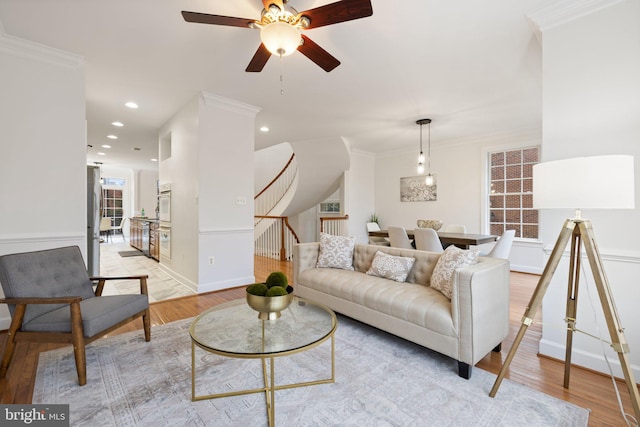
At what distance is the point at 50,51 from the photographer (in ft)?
9.02

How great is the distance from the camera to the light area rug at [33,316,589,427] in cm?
154

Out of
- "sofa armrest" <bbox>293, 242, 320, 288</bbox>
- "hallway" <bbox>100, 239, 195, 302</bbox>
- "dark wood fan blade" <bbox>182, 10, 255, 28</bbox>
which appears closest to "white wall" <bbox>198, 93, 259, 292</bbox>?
"hallway" <bbox>100, 239, 195, 302</bbox>

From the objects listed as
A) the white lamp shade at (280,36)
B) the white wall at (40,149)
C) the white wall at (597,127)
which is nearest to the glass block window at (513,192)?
the white wall at (597,127)

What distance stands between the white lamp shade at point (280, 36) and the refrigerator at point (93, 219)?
333 cm

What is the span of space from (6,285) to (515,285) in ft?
18.6

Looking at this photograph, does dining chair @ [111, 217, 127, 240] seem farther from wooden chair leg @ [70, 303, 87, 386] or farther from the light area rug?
wooden chair leg @ [70, 303, 87, 386]

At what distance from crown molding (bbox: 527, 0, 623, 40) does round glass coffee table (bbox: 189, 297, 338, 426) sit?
108 inches

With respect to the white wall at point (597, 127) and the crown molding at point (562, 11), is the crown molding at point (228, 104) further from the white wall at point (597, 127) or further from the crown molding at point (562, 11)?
the white wall at point (597, 127)

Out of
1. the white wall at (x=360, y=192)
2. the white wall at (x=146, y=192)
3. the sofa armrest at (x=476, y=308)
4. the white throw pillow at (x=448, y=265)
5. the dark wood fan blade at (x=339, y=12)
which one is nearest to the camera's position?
the dark wood fan blade at (x=339, y=12)

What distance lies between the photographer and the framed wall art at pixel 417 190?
6.28 metres

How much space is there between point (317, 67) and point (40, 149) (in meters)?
2.84

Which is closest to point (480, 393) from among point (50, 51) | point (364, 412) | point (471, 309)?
point (471, 309)

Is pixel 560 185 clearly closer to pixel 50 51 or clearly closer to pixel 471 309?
pixel 471 309

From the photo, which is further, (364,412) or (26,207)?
(26,207)
